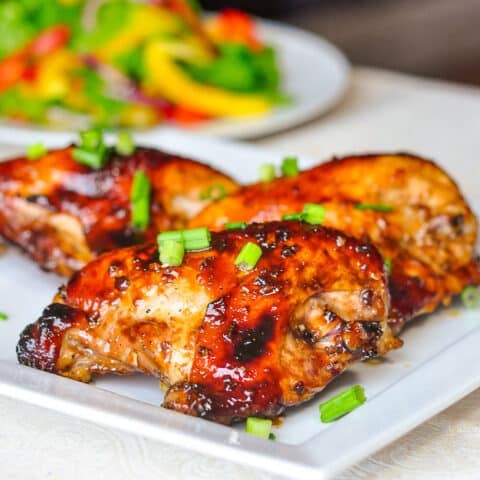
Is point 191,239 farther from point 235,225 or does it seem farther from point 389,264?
point 389,264

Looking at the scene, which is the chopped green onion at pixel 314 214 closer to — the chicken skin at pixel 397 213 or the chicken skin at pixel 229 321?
the chicken skin at pixel 397 213

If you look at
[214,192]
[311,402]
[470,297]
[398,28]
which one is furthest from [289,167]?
[398,28]

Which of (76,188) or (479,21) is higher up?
(76,188)

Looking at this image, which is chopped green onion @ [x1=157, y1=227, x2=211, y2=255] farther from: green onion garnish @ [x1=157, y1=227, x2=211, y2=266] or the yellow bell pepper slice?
the yellow bell pepper slice

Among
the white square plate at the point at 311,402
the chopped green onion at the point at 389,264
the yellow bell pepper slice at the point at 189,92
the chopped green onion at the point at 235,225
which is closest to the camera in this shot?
the white square plate at the point at 311,402

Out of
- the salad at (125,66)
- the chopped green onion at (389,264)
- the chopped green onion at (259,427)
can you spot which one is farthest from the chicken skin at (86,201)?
the salad at (125,66)

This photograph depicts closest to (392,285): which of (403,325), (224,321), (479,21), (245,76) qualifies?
(403,325)

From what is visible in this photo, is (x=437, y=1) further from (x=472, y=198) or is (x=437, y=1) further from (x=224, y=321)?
(x=224, y=321)
